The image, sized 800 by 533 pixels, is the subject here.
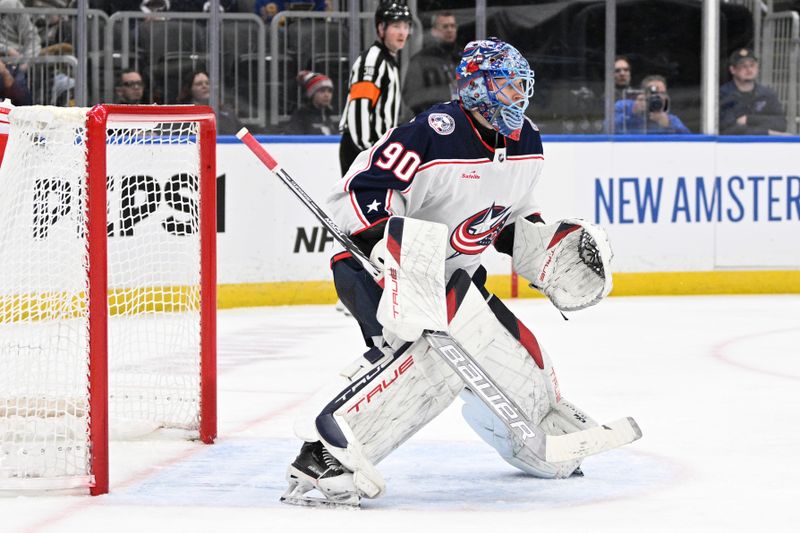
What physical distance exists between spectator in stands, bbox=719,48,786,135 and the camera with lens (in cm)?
27

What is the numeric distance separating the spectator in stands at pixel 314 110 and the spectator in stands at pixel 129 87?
706 mm

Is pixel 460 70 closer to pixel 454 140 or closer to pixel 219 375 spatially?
pixel 454 140

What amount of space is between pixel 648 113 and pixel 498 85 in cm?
447

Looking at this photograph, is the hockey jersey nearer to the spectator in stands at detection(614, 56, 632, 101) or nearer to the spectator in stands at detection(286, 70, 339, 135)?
the spectator in stands at detection(286, 70, 339, 135)

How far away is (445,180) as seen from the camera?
2.88m

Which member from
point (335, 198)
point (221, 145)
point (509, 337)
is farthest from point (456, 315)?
point (221, 145)

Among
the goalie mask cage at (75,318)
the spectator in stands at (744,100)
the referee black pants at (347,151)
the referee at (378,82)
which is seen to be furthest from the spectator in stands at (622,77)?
the goalie mask cage at (75,318)

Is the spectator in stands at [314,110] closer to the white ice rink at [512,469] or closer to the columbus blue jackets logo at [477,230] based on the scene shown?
the white ice rink at [512,469]

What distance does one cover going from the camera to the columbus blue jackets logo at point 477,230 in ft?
9.71

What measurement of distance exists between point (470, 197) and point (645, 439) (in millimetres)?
1007

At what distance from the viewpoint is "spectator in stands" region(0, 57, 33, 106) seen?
20.3ft

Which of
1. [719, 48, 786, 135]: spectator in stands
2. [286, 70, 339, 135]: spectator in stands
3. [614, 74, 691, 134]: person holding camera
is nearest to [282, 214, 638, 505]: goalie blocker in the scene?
[286, 70, 339, 135]: spectator in stands

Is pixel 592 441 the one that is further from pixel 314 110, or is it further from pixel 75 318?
pixel 314 110

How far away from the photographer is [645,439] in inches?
142
